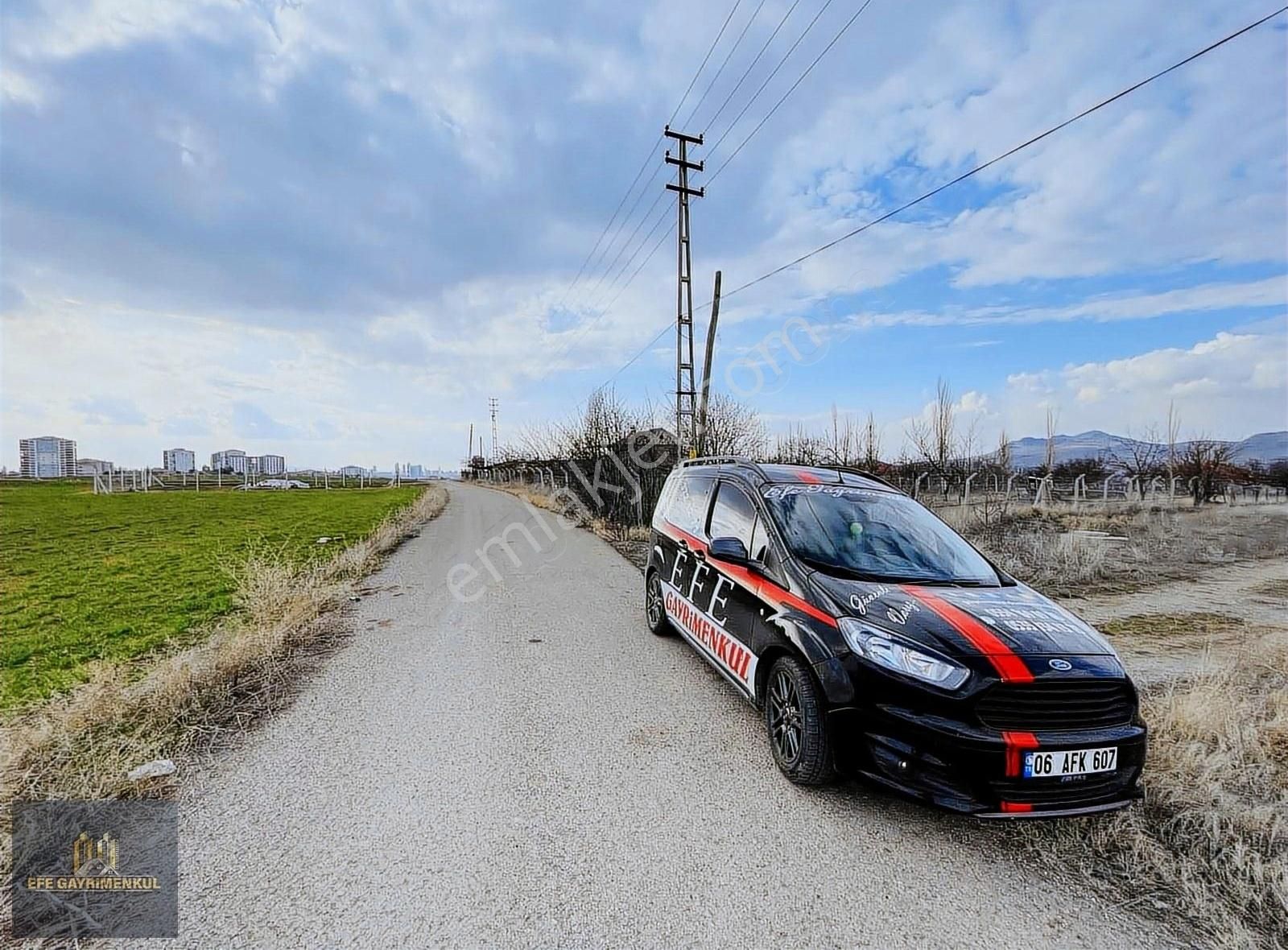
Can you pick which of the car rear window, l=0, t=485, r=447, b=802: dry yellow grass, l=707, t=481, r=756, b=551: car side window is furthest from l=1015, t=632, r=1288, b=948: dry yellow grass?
l=0, t=485, r=447, b=802: dry yellow grass

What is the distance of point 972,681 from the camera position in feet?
9.05

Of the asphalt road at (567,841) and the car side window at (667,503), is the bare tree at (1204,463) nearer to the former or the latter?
the car side window at (667,503)

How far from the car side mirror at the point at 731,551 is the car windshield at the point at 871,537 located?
1.04 feet

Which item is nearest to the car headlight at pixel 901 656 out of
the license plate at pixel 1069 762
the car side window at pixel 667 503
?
the license plate at pixel 1069 762

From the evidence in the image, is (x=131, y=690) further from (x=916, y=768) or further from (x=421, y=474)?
(x=421, y=474)

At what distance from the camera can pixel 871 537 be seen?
13.6 feet

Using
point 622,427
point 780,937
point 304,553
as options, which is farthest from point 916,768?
point 622,427

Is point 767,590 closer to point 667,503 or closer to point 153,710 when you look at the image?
point 667,503

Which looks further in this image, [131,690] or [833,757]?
[131,690]

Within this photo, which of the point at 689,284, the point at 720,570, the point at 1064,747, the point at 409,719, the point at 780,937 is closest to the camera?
the point at 780,937

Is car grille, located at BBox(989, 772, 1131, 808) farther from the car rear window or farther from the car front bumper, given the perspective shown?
→ the car rear window

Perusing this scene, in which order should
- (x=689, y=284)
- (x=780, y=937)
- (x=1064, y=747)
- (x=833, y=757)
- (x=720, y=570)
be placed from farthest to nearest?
(x=689, y=284) → (x=720, y=570) → (x=833, y=757) → (x=1064, y=747) → (x=780, y=937)

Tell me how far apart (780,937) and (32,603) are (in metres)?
11.4

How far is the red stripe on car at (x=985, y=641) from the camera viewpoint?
276 centimetres
